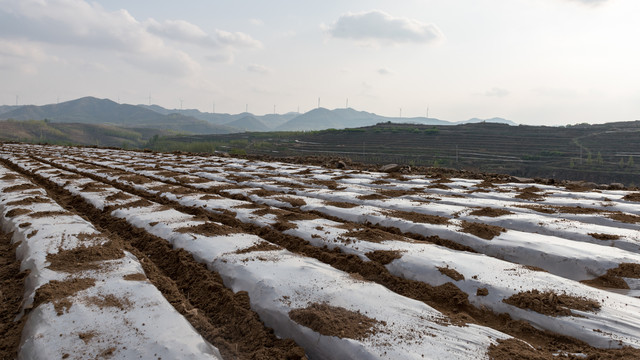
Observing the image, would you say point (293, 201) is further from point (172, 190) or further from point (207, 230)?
point (172, 190)

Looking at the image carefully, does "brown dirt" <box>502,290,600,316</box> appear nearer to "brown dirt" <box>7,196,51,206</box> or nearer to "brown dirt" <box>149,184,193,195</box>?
"brown dirt" <box>149,184,193,195</box>

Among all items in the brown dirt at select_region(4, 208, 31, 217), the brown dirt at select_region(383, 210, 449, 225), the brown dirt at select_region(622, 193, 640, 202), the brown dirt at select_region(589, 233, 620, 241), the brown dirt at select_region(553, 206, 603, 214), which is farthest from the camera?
the brown dirt at select_region(622, 193, 640, 202)

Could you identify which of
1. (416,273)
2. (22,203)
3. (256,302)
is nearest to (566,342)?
(416,273)

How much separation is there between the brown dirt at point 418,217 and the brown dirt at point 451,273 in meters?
1.66

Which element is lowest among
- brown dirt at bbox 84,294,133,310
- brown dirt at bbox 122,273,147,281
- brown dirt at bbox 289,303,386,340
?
brown dirt at bbox 84,294,133,310

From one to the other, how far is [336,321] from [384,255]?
1.40 metres

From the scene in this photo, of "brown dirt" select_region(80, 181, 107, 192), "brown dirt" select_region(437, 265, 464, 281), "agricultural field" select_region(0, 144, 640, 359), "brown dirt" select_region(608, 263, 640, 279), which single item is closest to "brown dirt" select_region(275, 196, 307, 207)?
"agricultural field" select_region(0, 144, 640, 359)

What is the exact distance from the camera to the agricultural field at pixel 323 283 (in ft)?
7.11

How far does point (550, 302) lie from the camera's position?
2539 millimetres

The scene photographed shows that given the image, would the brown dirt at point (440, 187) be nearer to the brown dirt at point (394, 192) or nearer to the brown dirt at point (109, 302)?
the brown dirt at point (394, 192)

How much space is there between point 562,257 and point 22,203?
309 inches

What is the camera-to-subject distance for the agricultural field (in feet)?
7.11

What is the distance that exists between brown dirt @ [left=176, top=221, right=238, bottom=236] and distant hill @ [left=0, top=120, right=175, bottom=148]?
77.6 m

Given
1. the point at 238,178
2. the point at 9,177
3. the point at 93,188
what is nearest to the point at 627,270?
the point at 238,178
